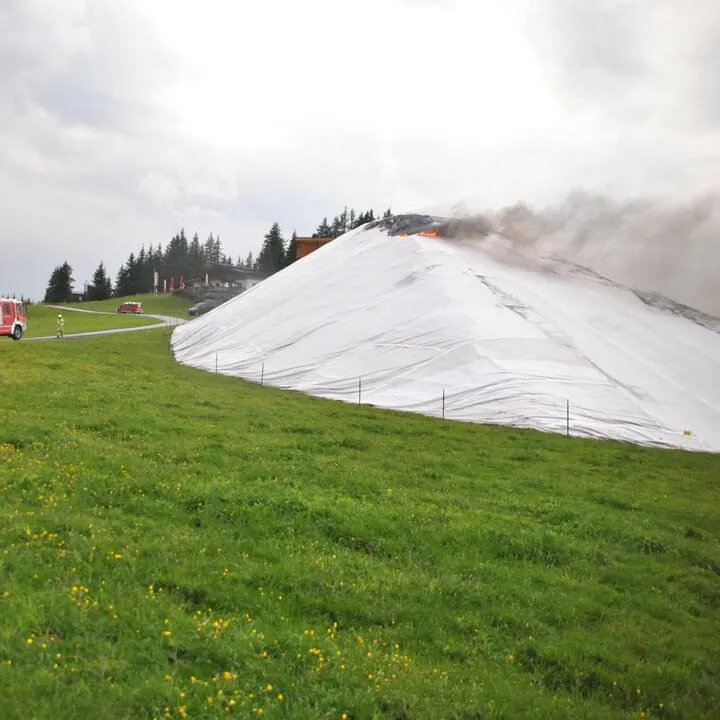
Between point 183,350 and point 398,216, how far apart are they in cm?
1397

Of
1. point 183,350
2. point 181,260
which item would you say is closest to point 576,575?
point 183,350

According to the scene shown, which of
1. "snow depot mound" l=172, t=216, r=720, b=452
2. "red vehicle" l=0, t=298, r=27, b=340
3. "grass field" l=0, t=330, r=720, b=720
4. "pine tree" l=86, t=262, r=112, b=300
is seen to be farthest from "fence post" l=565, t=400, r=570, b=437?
"pine tree" l=86, t=262, r=112, b=300

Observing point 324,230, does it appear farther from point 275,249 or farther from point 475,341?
point 475,341

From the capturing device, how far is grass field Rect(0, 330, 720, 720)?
478cm

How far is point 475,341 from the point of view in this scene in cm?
2162

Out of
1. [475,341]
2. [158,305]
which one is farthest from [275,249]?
[475,341]

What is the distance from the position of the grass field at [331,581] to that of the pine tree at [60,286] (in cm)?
12515

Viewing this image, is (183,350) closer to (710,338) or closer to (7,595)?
(710,338)

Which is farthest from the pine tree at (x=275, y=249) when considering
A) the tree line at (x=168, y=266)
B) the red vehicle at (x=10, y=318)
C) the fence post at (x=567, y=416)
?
the fence post at (x=567, y=416)

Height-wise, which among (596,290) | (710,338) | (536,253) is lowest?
(710,338)

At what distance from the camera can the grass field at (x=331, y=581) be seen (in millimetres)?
4777

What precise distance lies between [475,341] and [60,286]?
123581 mm

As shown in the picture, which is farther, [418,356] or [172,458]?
[418,356]

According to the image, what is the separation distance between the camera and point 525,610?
6.44 m
